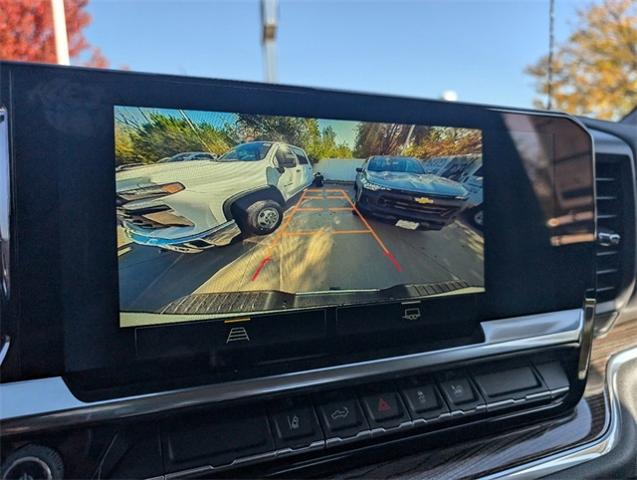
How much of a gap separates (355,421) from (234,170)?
81 cm

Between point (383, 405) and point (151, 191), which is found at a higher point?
point (151, 191)

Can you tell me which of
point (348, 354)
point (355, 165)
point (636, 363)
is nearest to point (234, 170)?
point (355, 165)

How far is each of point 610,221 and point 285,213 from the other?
154 centimetres

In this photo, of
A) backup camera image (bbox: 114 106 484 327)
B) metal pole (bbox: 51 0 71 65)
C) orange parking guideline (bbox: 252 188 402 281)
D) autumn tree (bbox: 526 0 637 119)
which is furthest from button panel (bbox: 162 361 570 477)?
autumn tree (bbox: 526 0 637 119)

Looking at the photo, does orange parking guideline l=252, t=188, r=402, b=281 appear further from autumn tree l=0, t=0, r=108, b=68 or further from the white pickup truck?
autumn tree l=0, t=0, r=108, b=68

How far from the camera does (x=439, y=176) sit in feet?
4.96

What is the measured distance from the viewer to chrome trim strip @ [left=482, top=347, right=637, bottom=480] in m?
1.43

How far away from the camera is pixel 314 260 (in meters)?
1.35

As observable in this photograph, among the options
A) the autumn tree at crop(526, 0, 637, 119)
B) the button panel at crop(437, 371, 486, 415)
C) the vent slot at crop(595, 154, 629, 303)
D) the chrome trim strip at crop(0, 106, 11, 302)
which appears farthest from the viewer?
the autumn tree at crop(526, 0, 637, 119)

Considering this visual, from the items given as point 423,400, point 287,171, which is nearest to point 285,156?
point 287,171

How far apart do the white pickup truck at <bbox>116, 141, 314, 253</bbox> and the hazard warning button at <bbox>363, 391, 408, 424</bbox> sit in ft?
1.99

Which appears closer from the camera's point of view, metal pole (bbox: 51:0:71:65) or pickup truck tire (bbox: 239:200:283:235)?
pickup truck tire (bbox: 239:200:283:235)

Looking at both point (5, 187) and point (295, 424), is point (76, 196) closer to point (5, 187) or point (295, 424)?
point (5, 187)

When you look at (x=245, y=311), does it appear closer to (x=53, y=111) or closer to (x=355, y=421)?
(x=355, y=421)
